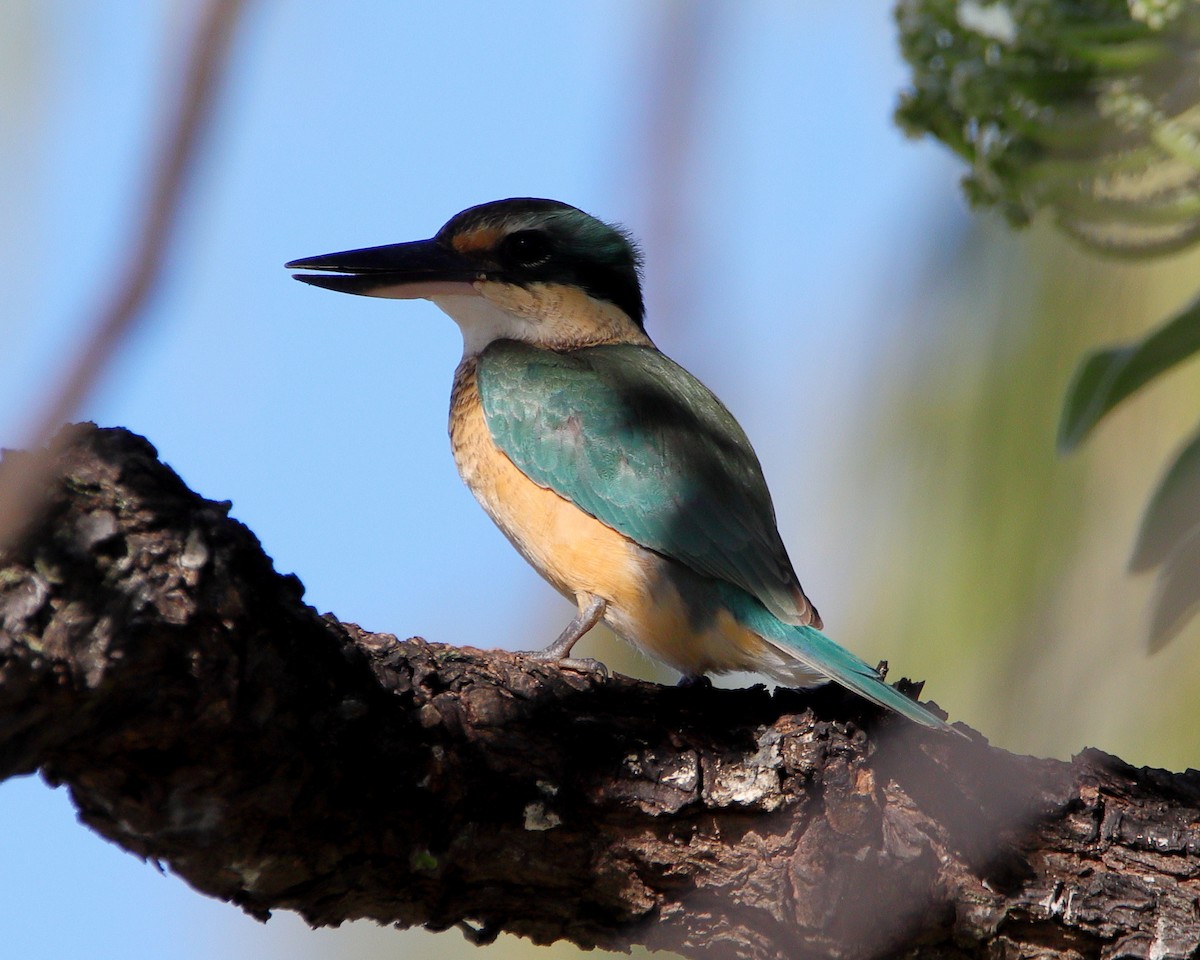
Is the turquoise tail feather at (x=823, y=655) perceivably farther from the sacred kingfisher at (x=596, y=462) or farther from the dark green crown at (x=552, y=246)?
the dark green crown at (x=552, y=246)

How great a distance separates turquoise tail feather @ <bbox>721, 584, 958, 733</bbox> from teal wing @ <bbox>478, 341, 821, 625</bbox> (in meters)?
0.04

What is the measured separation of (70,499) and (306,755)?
22.8 inches

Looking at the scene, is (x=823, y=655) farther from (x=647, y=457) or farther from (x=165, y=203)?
(x=165, y=203)

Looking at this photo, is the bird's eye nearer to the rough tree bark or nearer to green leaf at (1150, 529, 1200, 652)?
the rough tree bark

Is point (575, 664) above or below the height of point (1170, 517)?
below

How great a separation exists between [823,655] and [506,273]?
1.85 m

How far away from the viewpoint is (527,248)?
4508 millimetres

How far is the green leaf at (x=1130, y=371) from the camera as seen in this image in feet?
10.5

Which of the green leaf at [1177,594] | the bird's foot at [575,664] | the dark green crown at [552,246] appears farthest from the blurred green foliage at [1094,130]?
the dark green crown at [552,246]

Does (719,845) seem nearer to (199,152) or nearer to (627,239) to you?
(199,152)

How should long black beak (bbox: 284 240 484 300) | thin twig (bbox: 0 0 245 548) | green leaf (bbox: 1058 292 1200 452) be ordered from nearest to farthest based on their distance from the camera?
thin twig (bbox: 0 0 245 548) < green leaf (bbox: 1058 292 1200 452) < long black beak (bbox: 284 240 484 300)

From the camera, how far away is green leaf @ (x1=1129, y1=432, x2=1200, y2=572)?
307 cm

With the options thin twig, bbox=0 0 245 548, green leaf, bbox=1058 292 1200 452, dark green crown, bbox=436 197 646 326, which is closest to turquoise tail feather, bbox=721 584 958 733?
green leaf, bbox=1058 292 1200 452

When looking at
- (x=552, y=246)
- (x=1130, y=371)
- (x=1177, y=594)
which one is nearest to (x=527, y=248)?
(x=552, y=246)
